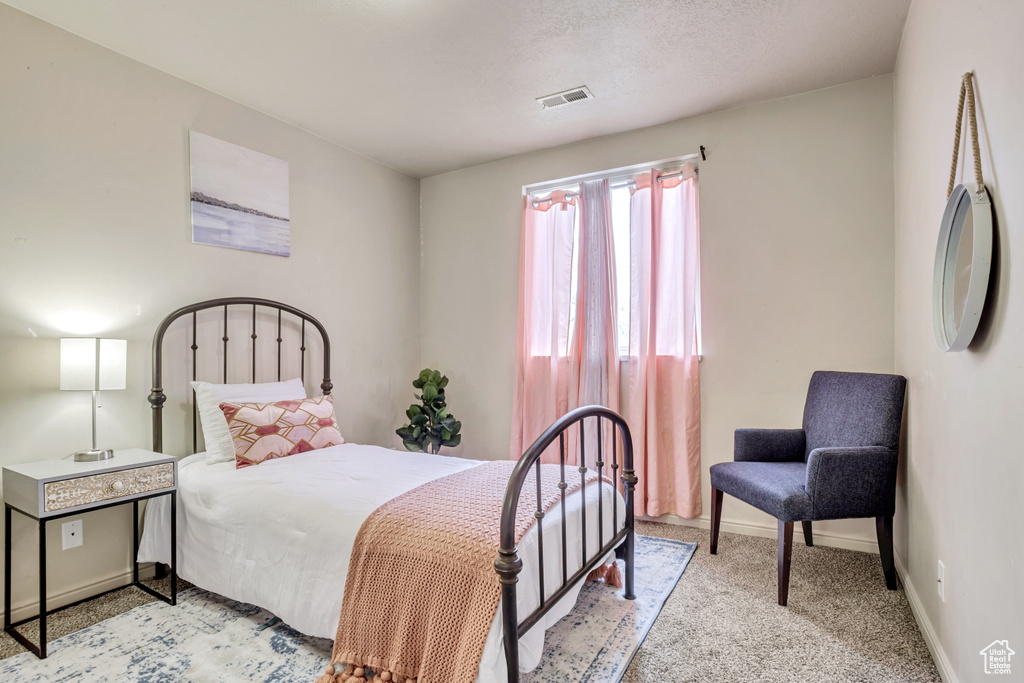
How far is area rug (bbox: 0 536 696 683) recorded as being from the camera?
183cm

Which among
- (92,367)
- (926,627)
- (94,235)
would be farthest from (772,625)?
(94,235)

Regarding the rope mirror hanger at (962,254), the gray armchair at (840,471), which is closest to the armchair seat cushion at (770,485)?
the gray armchair at (840,471)

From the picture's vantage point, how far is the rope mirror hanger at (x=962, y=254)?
1.35 m

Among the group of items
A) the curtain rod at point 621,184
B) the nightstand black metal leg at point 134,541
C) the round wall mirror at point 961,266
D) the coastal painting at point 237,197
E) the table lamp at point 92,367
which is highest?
the curtain rod at point 621,184

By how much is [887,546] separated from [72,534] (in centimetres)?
365

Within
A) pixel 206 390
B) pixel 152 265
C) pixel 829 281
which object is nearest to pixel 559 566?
pixel 206 390

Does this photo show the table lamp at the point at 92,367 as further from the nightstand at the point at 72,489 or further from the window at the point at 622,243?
the window at the point at 622,243

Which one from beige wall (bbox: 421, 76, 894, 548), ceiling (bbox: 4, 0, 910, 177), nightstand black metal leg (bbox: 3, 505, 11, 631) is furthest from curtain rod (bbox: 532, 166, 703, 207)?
nightstand black metal leg (bbox: 3, 505, 11, 631)

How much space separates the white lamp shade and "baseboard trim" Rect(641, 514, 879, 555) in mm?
3004

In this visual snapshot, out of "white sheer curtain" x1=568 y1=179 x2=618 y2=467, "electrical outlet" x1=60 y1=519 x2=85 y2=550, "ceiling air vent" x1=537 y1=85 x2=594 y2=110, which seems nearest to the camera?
"electrical outlet" x1=60 y1=519 x2=85 y2=550

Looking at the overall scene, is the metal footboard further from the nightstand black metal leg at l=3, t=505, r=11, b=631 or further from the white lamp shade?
the nightstand black metal leg at l=3, t=505, r=11, b=631

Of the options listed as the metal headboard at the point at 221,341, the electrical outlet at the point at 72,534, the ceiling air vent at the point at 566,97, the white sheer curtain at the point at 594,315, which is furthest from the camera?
the white sheer curtain at the point at 594,315

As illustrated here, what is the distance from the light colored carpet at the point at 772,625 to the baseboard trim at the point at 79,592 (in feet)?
0.24

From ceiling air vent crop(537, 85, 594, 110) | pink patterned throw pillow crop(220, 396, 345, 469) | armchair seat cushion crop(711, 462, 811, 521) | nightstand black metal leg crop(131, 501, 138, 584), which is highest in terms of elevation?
ceiling air vent crop(537, 85, 594, 110)
